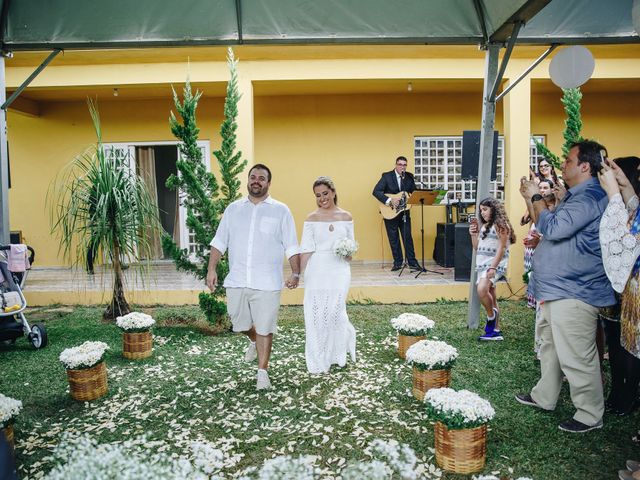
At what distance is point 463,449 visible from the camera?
3418 mm

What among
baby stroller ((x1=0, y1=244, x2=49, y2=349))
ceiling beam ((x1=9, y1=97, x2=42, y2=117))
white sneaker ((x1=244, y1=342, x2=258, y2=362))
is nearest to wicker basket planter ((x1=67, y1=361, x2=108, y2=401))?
white sneaker ((x1=244, y1=342, x2=258, y2=362))

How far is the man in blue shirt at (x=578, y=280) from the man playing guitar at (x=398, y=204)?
647cm

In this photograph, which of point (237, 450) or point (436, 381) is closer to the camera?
point (237, 450)

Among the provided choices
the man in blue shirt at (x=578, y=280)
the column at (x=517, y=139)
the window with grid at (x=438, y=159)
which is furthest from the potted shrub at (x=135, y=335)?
the window with grid at (x=438, y=159)

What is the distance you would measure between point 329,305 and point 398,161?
19.7 ft

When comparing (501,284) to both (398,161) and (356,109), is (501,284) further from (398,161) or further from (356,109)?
(356,109)

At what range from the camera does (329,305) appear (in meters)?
5.45

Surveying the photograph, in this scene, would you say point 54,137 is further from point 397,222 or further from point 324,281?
point 324,281

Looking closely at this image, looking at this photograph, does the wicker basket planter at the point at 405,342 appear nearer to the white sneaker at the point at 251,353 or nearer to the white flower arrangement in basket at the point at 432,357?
the white flower arrangement in basket at the point at 432,357

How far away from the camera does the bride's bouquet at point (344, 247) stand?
536cm

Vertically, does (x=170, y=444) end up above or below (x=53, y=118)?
below

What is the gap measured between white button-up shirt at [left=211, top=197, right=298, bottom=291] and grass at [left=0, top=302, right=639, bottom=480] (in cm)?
103

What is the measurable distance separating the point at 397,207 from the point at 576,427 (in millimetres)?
7073

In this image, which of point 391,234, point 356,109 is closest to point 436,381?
point 391,234
